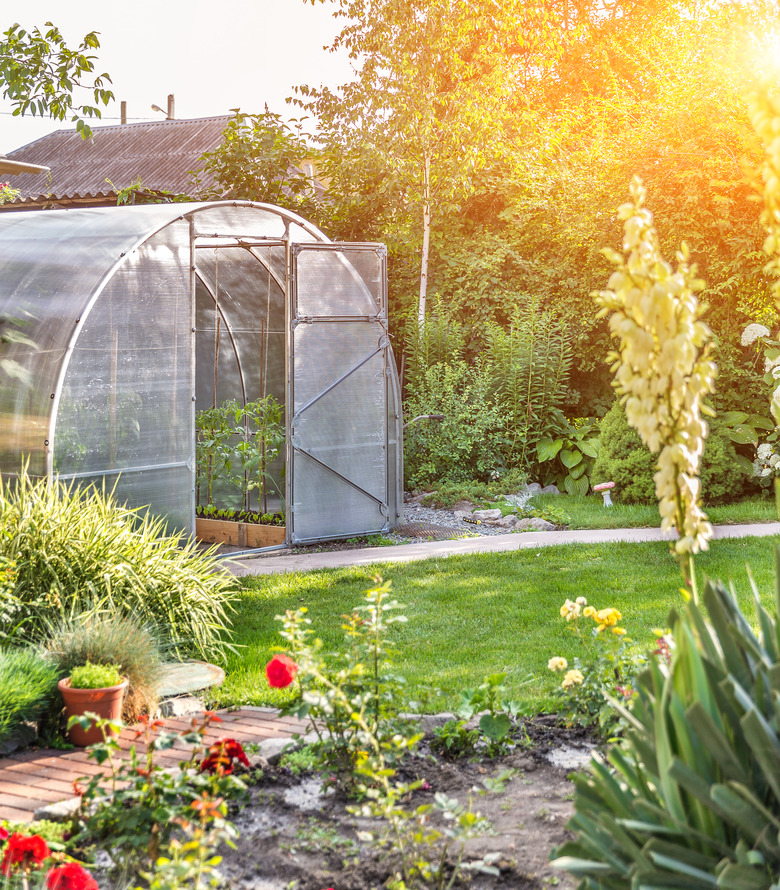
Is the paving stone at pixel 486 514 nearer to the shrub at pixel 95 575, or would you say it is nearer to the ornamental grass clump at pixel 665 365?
the shrub at pixel 95 575

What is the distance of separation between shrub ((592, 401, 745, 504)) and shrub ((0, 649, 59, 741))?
7152 mm

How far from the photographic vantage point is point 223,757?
3.07m

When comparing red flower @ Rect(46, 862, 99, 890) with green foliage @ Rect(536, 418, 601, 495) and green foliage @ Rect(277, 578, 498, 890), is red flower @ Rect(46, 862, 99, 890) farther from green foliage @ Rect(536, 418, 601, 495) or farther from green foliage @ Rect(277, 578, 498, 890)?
green foliage @ Rect(536, 418, 601, 495)

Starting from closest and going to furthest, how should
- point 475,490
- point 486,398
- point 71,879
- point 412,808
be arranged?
point 71,879, point 412,808, point 475,490, point 486,398

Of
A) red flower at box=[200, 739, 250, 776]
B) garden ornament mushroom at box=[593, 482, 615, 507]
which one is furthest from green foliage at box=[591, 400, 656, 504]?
red flower at box=[200, 739, 250, 776]

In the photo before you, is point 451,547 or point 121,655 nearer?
point 121,655

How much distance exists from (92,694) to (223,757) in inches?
41.4

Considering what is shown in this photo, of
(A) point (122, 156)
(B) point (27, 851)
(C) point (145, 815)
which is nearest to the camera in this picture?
(B) point (27, 851)

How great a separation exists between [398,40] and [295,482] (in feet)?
21.1

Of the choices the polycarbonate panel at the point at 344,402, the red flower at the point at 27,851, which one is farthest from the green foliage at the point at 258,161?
the red flower at the point at 27,851

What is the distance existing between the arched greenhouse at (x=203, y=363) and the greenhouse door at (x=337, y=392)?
1cm

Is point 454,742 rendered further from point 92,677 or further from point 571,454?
point 571,454

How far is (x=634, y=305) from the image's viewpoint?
2.12 m

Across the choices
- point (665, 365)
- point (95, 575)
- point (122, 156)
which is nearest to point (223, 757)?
point (665, 365)
